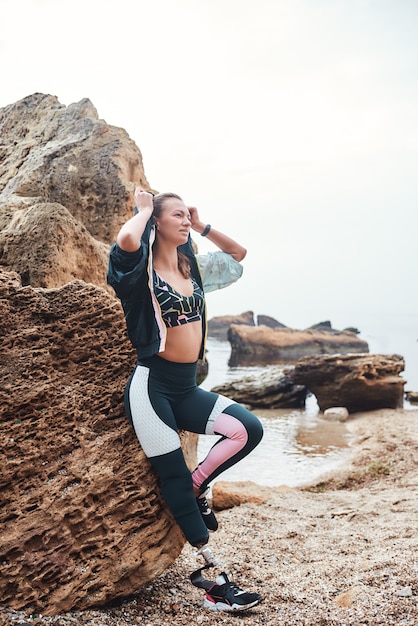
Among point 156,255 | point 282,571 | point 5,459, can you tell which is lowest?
point 282,571

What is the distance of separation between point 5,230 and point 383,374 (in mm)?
10370

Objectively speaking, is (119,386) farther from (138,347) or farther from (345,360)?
(345,360)

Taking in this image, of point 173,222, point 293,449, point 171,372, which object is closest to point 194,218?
point 173,222

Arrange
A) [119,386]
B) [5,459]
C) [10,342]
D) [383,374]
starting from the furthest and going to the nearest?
[383,374] < [119,386] < [10,342] < [5,459]

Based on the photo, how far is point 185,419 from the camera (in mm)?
3121

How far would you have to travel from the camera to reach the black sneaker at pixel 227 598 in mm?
2928

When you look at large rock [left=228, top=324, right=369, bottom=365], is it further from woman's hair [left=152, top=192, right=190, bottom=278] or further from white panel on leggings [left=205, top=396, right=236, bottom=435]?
white panel on leggings [left=205, top=396, right=236, bottom=435]

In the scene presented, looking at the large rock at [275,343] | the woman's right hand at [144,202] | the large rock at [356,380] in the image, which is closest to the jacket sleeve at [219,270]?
the woman's right hand at [144,202]

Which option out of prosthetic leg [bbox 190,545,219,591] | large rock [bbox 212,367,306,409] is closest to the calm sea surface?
large rock [bbox 212,367,306,409]

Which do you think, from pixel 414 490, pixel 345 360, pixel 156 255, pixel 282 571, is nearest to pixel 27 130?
pixel 156 255

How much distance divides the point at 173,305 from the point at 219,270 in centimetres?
65

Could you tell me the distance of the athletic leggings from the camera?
9.68 ft

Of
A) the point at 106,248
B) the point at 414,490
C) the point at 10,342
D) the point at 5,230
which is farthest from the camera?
the point at 414,490

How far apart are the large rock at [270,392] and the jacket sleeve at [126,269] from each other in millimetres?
11284
